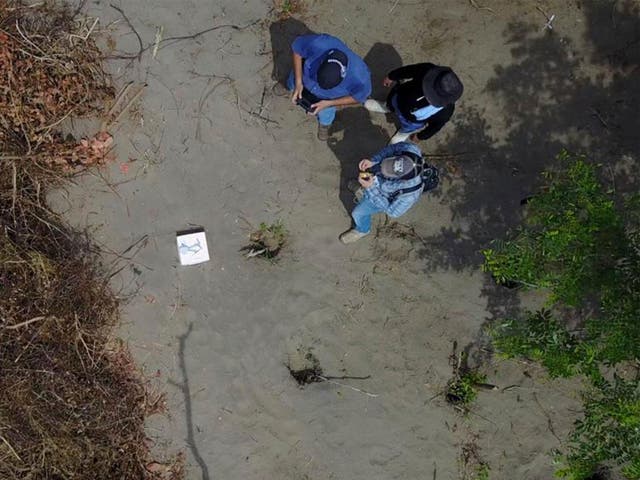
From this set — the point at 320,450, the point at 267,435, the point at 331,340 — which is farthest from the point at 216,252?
the point at 320,450

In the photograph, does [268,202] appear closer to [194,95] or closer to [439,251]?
[194,95]

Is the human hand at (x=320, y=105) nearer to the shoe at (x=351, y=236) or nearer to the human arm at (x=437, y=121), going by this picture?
the human arm at (x=437, y=121)

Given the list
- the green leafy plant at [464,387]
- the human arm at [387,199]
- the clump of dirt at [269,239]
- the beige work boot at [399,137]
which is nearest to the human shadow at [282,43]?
the beige work boot at [399,137]

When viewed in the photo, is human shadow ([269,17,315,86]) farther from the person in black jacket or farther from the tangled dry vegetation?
the tangled dry vegetation

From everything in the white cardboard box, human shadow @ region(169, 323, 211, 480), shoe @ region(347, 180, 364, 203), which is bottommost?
human shadow @ region(169, 323, 211, 480)

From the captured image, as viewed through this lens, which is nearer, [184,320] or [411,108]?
[411,108]

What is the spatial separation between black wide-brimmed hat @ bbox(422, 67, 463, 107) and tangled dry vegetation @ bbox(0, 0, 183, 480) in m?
2.83

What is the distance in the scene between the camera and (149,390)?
5.13m

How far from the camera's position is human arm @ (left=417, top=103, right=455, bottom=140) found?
452cm

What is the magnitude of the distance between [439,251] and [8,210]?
3824 millimetres

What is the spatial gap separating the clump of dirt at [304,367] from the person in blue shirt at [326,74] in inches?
85.9

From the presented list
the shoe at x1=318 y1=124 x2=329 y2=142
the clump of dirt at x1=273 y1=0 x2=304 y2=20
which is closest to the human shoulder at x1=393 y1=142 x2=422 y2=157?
the shoe at x1=318 y1=124 x2=329 y2=142

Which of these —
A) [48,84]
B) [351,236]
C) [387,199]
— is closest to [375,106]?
[387,199]

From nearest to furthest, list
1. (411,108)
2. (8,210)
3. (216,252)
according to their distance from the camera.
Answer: (411,108)
(8,210)
(216,252)
